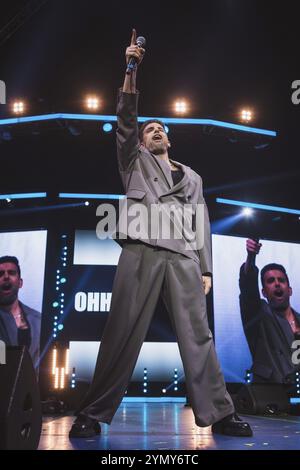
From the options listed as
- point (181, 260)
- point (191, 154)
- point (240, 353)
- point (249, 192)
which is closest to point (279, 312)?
point (240, 353)

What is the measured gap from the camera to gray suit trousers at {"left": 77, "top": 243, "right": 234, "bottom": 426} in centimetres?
207

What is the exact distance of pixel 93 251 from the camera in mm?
7125

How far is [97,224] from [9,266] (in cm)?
140

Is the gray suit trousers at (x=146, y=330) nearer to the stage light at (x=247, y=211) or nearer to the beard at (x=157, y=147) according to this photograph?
the beard at (x=157, y=147)

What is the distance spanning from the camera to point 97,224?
286 inches

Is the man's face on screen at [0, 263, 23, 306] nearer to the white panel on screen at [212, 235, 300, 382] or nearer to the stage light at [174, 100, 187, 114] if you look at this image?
the white panel on screen at [212, 235, 300, 382]

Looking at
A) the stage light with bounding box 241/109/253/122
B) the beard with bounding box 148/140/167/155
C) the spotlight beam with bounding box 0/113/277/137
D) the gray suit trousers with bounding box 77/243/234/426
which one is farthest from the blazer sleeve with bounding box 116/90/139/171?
the stage light with bounding box 241/109/253/122

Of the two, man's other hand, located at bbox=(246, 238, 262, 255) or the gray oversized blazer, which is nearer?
the gray oversized blazer

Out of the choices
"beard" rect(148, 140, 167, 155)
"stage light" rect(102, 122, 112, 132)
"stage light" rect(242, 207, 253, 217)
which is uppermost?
"stage light" rect(102, 122, 112, 132)

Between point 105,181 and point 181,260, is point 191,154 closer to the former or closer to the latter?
point 105,181

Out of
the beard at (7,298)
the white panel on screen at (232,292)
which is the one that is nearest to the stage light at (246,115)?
the white panel on screen at (232,292)

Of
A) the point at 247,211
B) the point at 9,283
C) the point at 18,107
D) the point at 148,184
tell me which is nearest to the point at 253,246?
the point at 247,211

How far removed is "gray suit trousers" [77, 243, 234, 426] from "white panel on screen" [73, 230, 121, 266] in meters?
4.83
